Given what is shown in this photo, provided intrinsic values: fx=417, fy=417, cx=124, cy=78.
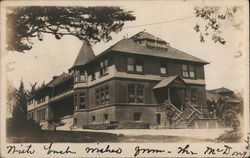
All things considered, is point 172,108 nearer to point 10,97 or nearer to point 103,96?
point 103,96

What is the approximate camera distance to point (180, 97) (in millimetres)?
12672

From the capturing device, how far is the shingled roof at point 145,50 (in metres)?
12.3

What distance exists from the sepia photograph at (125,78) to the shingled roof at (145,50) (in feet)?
0.10

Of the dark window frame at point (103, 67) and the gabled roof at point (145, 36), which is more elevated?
the gabled roof at point (145, 36)

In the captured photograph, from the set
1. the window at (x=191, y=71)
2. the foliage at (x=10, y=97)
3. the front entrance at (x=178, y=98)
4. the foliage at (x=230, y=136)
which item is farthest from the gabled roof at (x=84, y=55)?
the foliage at (x=230, y=136)

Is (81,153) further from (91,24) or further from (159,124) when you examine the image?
(91,24)

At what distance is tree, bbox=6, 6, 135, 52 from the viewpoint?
39.2 ft

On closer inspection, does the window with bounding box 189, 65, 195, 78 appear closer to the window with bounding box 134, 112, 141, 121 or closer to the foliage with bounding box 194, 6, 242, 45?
the foliage with bounding box 194, 6, 242, 45

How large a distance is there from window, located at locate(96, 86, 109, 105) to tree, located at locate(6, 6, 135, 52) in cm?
142

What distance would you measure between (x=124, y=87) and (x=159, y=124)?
1.49 meters

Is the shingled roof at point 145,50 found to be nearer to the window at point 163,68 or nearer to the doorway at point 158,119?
the window at point 163,68

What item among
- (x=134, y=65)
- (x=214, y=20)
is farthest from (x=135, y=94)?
(x=214, y=20)

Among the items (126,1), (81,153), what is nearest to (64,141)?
(81,153)

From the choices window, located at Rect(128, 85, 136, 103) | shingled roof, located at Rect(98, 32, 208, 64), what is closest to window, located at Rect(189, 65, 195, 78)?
shingled roof, located at Rect(98, 32, 208, 64)
